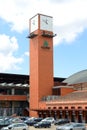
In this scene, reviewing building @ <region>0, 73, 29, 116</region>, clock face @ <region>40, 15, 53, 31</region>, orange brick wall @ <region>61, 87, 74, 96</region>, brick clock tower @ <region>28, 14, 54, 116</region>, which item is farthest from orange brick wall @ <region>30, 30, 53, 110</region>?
building @ <region>0, 73, 29, 116</region>

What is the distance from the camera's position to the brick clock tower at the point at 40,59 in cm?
8968

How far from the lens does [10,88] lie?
340 ft

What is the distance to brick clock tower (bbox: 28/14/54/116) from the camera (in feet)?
294

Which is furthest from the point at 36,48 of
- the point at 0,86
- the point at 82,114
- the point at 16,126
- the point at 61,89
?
the point at 16,126

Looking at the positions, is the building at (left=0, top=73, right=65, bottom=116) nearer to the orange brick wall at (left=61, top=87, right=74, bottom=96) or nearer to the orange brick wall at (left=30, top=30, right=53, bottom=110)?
the orange brick wall at (left=30, top=30, right=53, bottom=110)

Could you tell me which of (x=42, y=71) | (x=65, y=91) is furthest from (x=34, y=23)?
(x=65, y=91)

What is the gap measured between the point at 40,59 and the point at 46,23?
10.6 m

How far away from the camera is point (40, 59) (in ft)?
298

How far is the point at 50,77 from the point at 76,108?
19945 mm

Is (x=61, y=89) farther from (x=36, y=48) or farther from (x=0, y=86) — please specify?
(x=0, y=86)

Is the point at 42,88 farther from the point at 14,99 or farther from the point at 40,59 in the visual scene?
the point at 14,99

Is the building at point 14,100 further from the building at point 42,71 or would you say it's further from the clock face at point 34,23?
the clock face at point 34,23

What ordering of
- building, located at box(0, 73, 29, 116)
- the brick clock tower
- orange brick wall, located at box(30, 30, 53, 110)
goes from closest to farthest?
1. orange brick wall, located at box(30, 30, 53, 110)
2. the brick clock tower
3. building, located at box(0, 73, 29, 116)

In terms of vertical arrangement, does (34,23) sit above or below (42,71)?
above
